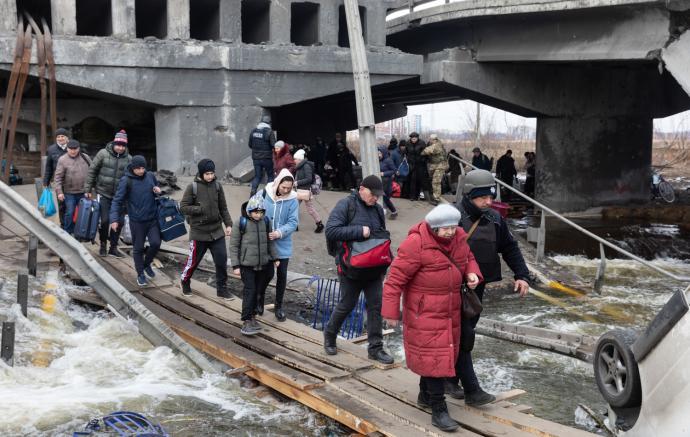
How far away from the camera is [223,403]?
21.8ft

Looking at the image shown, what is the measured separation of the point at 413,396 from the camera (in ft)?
19.2

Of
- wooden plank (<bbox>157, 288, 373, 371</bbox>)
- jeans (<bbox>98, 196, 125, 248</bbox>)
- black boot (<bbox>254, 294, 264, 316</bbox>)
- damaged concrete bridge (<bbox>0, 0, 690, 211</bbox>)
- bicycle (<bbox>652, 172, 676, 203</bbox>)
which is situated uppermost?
damaged concrete bridge (<bbox>0, 0, 690, 211</bbox>)

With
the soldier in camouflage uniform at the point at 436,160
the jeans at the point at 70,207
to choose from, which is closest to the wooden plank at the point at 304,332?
the jeans at the point at 70,207

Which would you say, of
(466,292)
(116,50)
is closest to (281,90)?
(116,50)

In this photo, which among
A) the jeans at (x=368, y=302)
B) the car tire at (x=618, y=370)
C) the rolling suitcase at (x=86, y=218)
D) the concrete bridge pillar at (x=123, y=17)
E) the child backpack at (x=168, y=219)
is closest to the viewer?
the car tire at (x=618, y=370)

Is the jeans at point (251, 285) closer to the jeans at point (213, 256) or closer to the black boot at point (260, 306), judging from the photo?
the black boot at point (260, 306)

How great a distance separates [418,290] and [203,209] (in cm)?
403

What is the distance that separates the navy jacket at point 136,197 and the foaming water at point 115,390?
4.89ft

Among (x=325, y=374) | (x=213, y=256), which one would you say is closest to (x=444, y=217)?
(x=325, y=374)

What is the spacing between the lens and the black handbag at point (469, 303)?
5.20m

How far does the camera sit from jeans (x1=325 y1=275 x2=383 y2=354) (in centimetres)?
657

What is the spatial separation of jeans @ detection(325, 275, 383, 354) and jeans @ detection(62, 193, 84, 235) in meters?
5.48

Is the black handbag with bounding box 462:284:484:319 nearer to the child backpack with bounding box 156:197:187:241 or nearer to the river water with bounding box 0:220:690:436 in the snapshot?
the river water with bounding box 0:220:690:436

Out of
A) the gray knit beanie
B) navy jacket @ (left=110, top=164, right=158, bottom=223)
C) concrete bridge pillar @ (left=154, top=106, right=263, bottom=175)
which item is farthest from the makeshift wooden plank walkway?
concrete bridge pillar @ (left=154, top=106, right=263, bottom=175)
